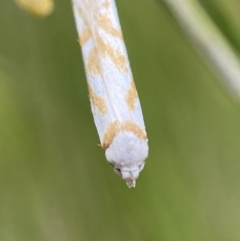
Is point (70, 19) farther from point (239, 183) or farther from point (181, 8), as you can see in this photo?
point (239, 183)

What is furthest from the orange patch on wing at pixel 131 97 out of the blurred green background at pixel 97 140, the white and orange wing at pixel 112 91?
the blurred green background at pixel 97 140

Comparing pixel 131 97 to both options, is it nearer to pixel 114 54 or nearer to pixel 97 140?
pixel 114 54

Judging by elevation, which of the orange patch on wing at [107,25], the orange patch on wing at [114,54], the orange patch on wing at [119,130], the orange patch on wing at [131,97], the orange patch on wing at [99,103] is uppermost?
the orange patch on wing at [107,25]

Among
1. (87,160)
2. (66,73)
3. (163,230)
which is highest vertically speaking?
(66,73)

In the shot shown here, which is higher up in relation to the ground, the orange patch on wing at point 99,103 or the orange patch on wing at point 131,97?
the orange patch on wing at point 99,103

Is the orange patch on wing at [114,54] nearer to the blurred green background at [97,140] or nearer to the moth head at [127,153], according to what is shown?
the moth head at [127,153]

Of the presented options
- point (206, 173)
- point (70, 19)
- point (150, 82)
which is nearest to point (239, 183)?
point (206, 173)
